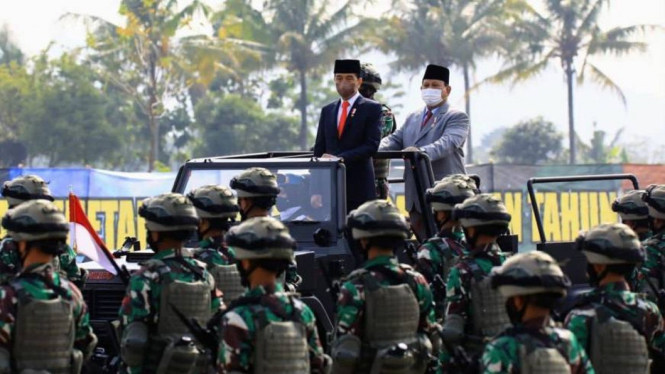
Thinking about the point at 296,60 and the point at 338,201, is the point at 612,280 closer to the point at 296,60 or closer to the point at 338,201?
the point at 338,201

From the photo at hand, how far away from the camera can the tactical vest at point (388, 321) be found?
7.81m

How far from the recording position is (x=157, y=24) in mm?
53250

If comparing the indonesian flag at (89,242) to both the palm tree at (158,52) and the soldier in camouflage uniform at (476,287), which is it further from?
the palm tree at (158,52)

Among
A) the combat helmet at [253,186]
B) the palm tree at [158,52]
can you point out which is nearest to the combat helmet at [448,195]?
the combat helmet at [253,186]

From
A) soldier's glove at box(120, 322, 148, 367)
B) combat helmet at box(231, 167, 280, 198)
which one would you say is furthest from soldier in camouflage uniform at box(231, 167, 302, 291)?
soldier's glove at box(120, 322, 148, 367)

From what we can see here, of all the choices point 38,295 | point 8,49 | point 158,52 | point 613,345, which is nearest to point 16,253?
point 38,295

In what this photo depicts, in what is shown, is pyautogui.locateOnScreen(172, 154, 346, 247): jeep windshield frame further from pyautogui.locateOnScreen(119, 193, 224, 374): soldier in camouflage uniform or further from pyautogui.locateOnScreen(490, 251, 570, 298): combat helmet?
pyautogui.locateOnScreen(490, 251, 570, 298): combat helmet

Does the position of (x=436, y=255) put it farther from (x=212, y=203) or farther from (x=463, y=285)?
(x=212, y=203)

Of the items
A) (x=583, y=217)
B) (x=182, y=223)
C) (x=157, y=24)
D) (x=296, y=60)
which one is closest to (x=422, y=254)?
(x=182, y=223)

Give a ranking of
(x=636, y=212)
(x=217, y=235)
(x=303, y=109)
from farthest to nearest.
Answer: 1. (x=303, y=109)
2. (x=636, y=212)
3. (x=217, y=235)

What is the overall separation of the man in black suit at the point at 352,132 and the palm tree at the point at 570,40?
5195cm

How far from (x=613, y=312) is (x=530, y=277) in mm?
1096

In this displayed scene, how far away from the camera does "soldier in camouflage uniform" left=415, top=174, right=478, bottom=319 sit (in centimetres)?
934

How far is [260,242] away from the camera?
700cm
